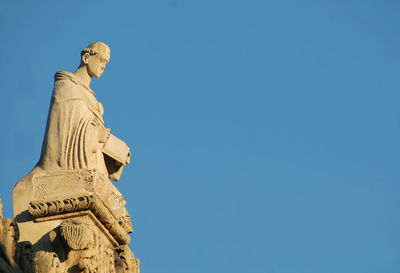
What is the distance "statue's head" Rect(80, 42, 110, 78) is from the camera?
20359mm

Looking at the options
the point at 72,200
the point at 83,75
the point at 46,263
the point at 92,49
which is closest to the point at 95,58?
the point at 92,49

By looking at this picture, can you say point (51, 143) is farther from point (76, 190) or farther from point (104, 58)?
point (104, 58)

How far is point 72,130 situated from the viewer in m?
18.8

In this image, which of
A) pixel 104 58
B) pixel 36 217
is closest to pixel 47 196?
pixel 36 217

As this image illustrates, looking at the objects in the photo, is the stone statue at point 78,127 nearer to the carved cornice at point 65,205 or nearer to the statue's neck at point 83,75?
the statue's neck at point 83,75

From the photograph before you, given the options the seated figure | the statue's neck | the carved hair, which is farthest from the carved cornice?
the carved hair

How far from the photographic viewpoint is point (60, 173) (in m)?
18.3

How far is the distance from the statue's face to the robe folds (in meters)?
0.64

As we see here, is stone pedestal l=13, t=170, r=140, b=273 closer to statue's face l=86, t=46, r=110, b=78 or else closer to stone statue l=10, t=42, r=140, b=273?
stone statue l=10, t=42, r=140, b=273

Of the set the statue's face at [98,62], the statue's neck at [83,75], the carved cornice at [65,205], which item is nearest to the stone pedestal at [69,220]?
the carved cornice at [65,205]

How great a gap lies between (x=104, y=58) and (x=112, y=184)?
2.88 m

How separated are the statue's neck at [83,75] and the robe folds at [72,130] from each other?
0.31m

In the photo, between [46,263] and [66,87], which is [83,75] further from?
[46,263]

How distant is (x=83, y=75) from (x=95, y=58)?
18.9 inches
